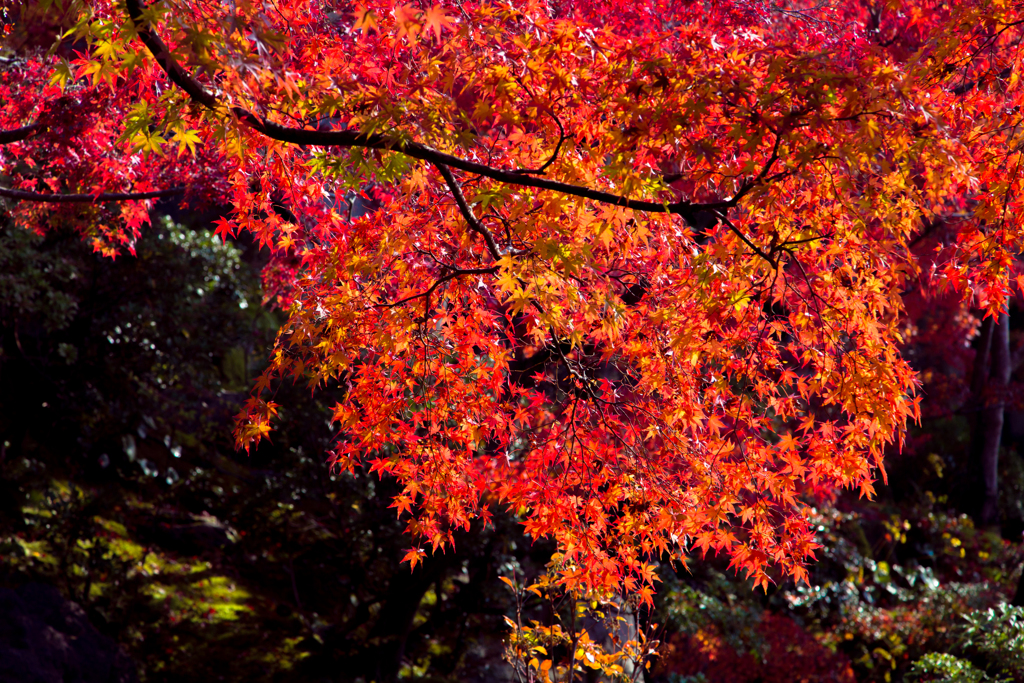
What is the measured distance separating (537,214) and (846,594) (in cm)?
803

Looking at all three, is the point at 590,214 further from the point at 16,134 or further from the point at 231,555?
the point at 231,555

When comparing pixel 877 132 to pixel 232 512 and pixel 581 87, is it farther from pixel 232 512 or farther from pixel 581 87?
pixel 232 512

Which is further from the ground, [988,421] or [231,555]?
[988,421]

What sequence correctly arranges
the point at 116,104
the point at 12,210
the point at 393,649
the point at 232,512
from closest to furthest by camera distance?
the point at 116,104 → the point at 12,210 → the point at 393,649 → the point at 232,512

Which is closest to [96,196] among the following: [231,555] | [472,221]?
[472,221]

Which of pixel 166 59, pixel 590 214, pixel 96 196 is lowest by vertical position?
pixel 166 59

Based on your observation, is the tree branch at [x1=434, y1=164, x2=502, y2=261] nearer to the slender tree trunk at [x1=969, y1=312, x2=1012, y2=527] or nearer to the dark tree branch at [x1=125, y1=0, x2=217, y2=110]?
the dark tree branch at [x1=125, y1=0, x2=217, y2=110]

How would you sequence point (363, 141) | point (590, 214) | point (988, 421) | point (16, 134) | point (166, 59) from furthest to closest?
point (988, 421) < point (16, 134) < point (590, 214) < point (363, 141) < point (166, 59)

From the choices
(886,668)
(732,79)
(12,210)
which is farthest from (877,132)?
(886,668)

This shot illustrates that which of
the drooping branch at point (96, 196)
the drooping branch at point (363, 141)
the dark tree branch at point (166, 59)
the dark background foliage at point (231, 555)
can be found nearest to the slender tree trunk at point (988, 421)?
the dark background foliage at point (231, 555)

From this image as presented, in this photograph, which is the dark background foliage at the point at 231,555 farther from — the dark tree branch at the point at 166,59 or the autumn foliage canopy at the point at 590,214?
the dark tree branch at the point at 166,59

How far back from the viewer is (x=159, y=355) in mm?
7871

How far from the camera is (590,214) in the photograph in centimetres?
307

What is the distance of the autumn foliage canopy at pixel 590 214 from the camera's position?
2.45m
